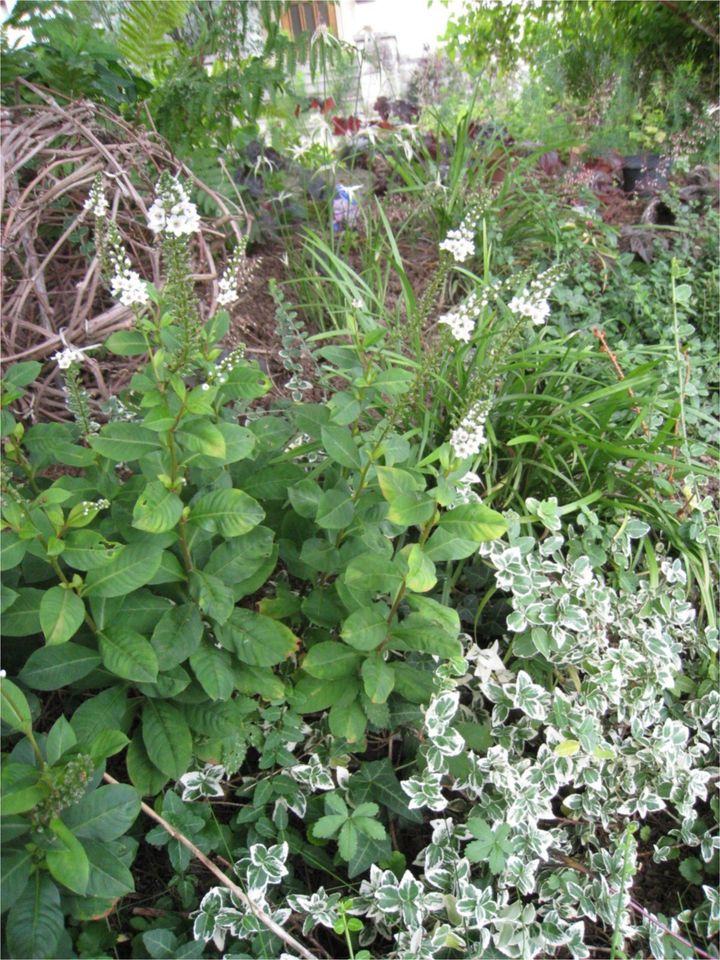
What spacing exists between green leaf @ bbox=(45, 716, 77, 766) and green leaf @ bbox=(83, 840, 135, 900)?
0.44 feet

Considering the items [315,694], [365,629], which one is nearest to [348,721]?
[315,694]

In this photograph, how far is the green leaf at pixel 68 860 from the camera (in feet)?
2.93

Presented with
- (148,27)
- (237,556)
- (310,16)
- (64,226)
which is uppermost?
(310,16)

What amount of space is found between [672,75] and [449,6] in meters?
1.10

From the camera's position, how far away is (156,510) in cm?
101

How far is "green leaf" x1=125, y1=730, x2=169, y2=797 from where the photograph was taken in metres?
1.15

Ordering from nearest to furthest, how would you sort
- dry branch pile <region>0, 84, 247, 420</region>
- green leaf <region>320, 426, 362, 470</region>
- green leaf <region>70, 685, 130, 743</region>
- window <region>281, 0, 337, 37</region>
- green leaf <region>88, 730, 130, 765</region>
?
green leaf <region>88, 730, 130, 765</region> → green leaf <region>70, 685, 130, 743</region> → green leaf <region>320, 426, 362, 470</region> → dry branch pile <region>0, 84, 247, 420</region> → window <region>281, 0, 337, 37</region>

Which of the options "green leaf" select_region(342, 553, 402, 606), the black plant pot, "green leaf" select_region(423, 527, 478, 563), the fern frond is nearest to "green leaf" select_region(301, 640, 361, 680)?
"green leaf" select_region(342, 553, 402, 606)

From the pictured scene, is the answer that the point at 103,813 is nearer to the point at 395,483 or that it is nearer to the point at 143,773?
the point at 143,773

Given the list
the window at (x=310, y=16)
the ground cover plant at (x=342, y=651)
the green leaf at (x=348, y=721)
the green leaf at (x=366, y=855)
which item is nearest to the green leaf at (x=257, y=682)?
the ground cover plant at (x=342, y=651)

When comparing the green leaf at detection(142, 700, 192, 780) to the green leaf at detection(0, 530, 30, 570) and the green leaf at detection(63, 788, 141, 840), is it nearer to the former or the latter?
the green leaf at detection(63, 788, 141, 840)

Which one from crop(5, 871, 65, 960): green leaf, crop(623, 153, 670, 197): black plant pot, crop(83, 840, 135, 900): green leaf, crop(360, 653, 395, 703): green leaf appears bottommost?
crop(5, 871, 65, 960): green leaf

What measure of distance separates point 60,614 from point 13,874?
337 millimetres

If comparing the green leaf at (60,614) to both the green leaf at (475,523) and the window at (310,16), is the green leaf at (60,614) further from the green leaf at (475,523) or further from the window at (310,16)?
the window at (310,16)
